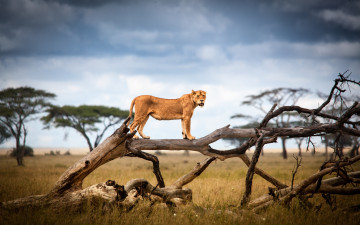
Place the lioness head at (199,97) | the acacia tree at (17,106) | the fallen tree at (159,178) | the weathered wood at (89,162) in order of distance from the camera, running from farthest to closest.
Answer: the acacia tree at (17,106), the lioness head at (199,97), the weathered wood at (89,162), the fallen tree at (159,178)

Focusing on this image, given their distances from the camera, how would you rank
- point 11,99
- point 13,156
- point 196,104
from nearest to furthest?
1. point 196,104
2. point 11,99
3. point 13,156

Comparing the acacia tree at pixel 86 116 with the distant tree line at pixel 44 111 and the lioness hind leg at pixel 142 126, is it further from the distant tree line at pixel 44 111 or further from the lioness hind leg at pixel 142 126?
the lioness hind leg at pixel 142 126

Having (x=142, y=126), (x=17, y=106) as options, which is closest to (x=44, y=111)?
(x=17, y=106)

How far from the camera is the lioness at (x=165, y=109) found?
249 inches

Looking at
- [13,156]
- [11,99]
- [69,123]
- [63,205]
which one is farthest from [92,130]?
[63,205]

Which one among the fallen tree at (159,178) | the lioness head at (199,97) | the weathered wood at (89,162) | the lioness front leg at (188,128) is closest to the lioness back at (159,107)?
the lioness front leg at (188,128)

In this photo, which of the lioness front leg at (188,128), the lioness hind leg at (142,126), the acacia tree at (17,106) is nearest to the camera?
the lioness front leg at (188,128)

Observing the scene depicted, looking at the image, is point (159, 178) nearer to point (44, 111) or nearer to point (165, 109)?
point (165, 109)

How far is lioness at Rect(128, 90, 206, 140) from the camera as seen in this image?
631 centimetres

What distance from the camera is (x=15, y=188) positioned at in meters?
9.18

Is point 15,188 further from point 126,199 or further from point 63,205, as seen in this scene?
point 126,199

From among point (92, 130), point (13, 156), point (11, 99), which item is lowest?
point (13, 156)

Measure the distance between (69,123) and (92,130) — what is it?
8.18 ft

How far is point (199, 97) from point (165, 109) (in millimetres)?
815
